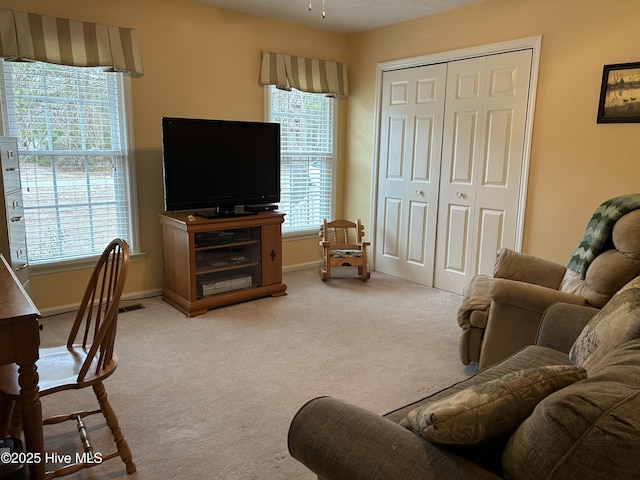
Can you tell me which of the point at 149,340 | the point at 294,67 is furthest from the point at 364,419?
the point at 294,67

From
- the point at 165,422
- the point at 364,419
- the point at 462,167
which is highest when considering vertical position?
the point at 462,167

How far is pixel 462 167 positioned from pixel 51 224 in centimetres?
337

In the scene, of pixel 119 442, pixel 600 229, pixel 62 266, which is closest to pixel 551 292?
pixel 600 229

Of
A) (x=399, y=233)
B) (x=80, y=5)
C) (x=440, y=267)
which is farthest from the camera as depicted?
(x=399, y=233)

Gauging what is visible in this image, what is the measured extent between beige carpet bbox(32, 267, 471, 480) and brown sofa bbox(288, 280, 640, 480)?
2.93 feet

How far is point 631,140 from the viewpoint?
3.08 m

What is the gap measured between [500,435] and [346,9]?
3858 millimetres

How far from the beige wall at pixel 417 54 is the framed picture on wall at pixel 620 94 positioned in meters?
0.05

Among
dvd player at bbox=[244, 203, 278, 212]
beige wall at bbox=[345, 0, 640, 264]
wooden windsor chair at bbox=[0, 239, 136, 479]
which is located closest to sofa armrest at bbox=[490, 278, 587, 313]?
beige wall at bbox=[345, 0, 640, 264]

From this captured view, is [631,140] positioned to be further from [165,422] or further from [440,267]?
[165,422]

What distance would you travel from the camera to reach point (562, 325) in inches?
82.0

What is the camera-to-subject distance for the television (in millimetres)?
3590

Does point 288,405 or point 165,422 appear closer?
point 165,422

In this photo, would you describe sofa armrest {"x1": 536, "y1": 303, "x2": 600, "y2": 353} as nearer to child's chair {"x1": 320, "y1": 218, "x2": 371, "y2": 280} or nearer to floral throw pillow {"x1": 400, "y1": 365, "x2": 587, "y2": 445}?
floral throw pillow {"x1": 400, "y1": 365, "x2": 587, "y2": 445}
